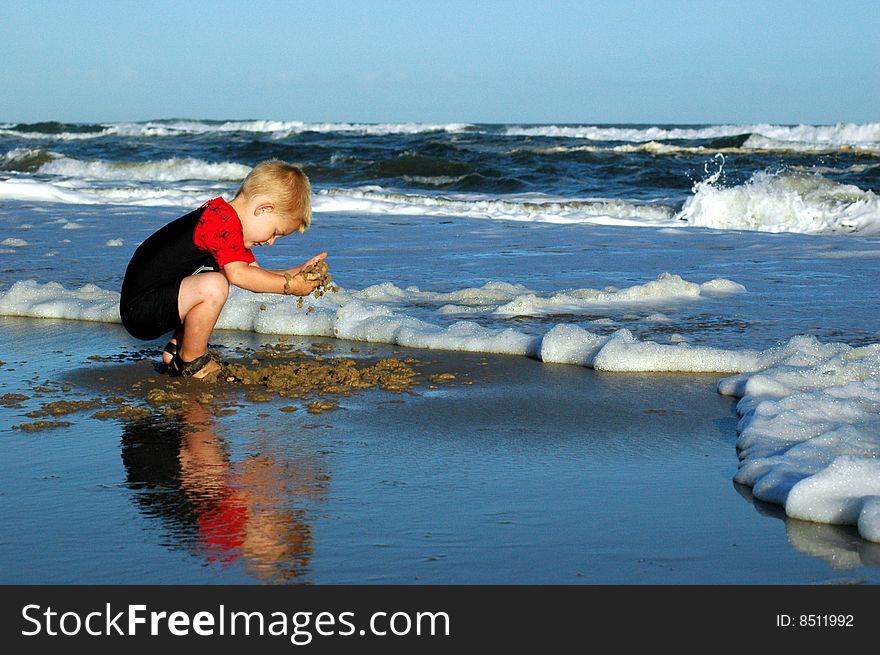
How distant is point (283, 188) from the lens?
429cm

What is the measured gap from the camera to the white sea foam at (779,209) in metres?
13.0

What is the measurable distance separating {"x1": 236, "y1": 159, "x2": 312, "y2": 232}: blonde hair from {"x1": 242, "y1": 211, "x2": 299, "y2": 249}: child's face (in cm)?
3

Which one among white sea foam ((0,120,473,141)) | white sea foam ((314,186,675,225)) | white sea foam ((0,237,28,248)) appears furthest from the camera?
white sea foam ((0,120,473,141))

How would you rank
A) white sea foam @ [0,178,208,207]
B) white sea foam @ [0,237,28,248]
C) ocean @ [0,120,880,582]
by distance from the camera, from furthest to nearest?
white sea foam @ [0,178,208,207], white sea foam @ [0,237,28,248], ocean @ [0,120,880,582]

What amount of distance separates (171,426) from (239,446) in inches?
14.6

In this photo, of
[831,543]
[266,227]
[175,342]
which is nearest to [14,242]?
[175,342]

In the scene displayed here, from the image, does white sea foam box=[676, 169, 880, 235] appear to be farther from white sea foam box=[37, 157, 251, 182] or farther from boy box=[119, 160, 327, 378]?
white sea foam box=[37, 157, 251, 182]

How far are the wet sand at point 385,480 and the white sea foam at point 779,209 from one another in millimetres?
9250

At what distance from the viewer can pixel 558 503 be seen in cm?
288

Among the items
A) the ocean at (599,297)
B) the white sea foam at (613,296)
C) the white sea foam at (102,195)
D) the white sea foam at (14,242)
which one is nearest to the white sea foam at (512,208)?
the ocean at (599,297)

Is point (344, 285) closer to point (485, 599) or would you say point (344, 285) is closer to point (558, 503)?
point (558, 503)

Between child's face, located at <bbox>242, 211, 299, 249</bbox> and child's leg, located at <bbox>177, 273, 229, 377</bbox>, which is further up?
child's face, located at <bbox>242, 211, 299, 249</bbox>

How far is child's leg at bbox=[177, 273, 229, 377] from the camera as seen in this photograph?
430 cm

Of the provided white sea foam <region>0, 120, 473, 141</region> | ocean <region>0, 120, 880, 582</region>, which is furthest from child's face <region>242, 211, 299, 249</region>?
white sea foam <region>0, 120, 473, 141</region>
